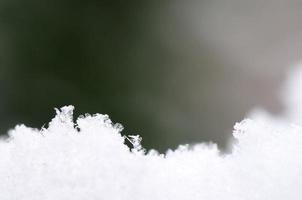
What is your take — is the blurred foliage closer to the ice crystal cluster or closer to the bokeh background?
the bokeh background

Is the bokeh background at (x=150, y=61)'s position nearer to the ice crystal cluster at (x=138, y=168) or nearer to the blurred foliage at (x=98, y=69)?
the blurred foliage at (x=98, y=69)

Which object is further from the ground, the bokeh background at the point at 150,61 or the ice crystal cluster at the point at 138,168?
the bokeh background at the point at 150,61

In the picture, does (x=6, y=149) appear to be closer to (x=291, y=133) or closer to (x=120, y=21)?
(x=291, y=133)

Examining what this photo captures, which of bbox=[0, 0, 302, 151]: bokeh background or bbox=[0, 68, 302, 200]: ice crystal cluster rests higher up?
bbox=[0, 0, 302, 151]: bokeh background

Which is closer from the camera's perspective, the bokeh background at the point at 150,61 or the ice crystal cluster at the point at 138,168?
the ice crystal cluster at the point at 138,168

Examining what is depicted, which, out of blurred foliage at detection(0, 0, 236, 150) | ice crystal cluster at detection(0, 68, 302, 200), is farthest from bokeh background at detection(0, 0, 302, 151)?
ice crystal cluster at detection(0, 68, 302, 200)

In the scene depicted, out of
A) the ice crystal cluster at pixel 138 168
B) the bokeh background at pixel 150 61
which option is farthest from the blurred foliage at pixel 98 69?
the ice crystal cluster at pixel 138 168
